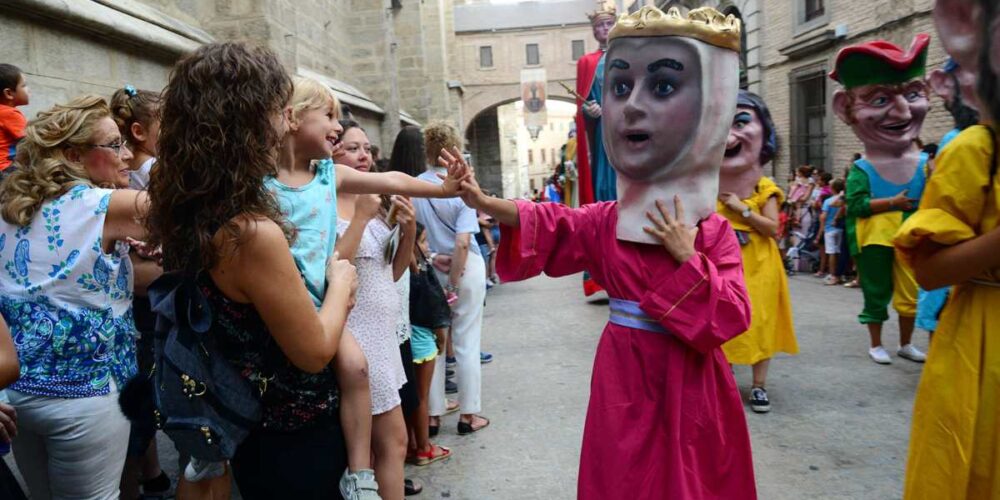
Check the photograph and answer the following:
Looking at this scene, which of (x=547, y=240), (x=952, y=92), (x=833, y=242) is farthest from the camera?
(x=833, y=242)

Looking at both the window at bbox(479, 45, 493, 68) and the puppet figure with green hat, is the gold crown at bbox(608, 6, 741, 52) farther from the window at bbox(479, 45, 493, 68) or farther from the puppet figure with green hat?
the window at bbox(479, 45, 493, 68)

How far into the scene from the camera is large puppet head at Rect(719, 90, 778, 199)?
3807mm

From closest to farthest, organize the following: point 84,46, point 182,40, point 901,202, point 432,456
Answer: point 432,456 < point 901,202 < point 84,46 < point 182,40

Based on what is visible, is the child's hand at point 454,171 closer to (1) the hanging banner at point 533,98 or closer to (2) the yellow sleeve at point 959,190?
(2) the yellow sleeve at point 959,190

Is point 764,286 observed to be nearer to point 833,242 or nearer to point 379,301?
point 379,301

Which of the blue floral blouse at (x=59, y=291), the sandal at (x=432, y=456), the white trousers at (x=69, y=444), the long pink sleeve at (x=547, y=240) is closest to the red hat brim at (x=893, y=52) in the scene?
the long pink sleeve at (x=547, y=240)

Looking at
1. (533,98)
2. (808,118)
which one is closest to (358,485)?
(808,118)

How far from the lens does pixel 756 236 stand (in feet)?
13.9

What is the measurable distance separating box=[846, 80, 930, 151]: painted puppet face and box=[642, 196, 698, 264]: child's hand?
9.57 feet

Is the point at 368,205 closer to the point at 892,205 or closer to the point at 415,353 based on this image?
the point at 415,353

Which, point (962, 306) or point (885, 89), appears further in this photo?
point (885, 89)

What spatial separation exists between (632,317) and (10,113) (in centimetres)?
289

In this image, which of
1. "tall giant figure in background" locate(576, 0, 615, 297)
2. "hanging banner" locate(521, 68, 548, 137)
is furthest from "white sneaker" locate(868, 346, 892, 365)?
"hanging banner" locate(521, 68, 548, 137)

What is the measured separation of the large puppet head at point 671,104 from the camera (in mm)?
2105
